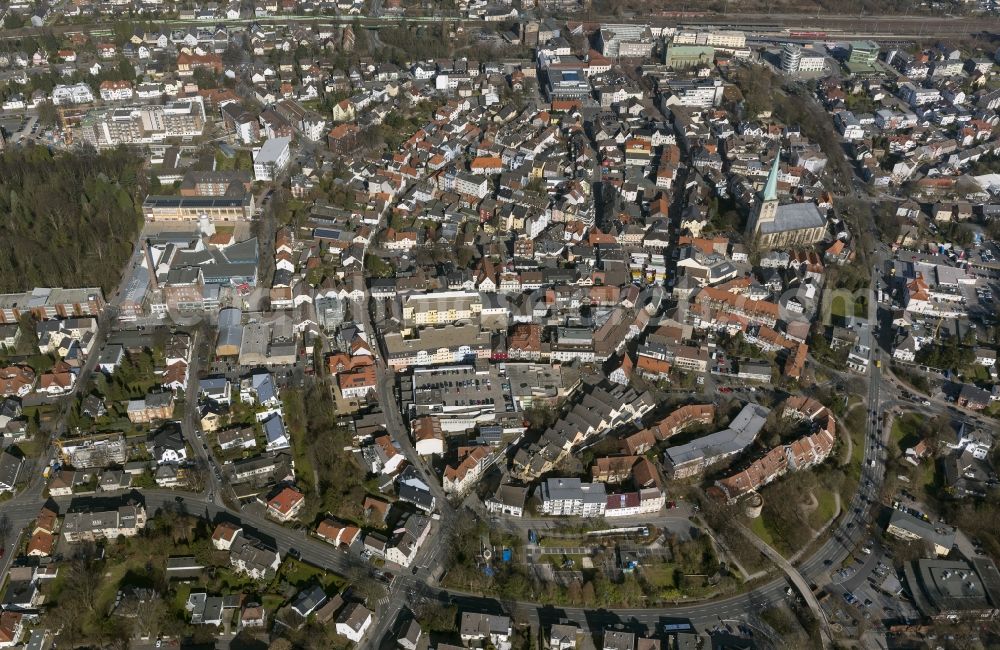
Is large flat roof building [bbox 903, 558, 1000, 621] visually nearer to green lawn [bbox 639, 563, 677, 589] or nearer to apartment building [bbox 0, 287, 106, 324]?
green lawn [bbox 639, 563, 677, 589]

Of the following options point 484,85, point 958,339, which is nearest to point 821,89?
point 484,85

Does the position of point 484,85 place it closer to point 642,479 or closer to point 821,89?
point 821,89

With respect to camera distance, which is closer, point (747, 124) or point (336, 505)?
point (336, 505)

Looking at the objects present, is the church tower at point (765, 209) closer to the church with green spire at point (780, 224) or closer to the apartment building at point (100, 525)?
the church with green spire at point (780, 224)

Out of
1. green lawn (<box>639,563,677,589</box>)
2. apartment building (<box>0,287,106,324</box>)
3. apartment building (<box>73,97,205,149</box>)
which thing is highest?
apartment building (<box>73,97,205,149</box>)

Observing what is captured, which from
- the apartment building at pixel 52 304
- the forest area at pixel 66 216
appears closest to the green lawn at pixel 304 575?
the apartment building at pixel 52 304

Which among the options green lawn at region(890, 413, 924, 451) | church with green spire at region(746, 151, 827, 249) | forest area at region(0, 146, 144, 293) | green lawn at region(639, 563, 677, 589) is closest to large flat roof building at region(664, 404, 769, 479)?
green lawn at region(639, 563, 677, 589)
